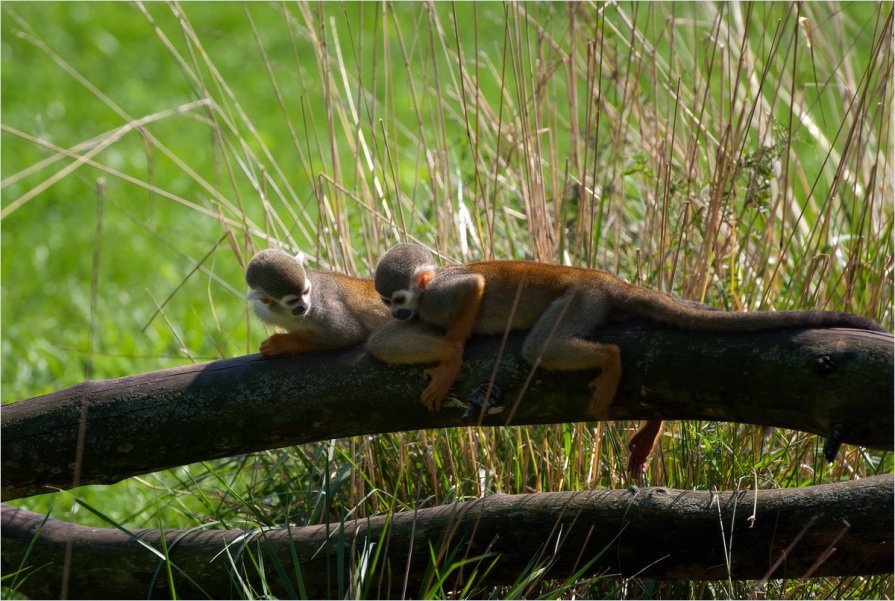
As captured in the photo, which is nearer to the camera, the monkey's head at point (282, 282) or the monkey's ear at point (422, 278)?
the monkey's ear at point (422, 278)

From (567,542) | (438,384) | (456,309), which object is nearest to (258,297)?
(456,309)

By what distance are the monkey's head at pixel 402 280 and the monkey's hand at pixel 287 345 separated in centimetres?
34

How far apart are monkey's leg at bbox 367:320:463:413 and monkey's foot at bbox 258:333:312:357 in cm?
34

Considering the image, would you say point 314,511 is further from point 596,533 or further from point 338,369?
point 596,533

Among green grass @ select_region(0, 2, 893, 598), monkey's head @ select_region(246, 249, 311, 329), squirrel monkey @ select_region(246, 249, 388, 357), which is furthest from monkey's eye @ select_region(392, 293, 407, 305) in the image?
green grass @ select_region(0, 2, 893, 598)

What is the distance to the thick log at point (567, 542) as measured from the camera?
126 inches

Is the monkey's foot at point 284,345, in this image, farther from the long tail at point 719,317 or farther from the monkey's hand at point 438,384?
the long tail at point 719,317

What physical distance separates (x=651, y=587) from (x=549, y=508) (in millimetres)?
549

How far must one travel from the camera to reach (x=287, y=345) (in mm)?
3664

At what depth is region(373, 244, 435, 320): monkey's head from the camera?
3650 millimetres

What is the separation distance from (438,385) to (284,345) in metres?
0.71

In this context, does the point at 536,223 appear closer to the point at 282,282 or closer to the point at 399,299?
the point at 399,299

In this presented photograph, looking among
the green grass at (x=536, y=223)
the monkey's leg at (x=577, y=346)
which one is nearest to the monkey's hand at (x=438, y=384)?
the monkey's leg at (x=577, y=346)

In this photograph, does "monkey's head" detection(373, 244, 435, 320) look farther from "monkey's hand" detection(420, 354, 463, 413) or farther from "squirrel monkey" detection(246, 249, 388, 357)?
"monkey's hand" detection(420, 354, 463, 413)
